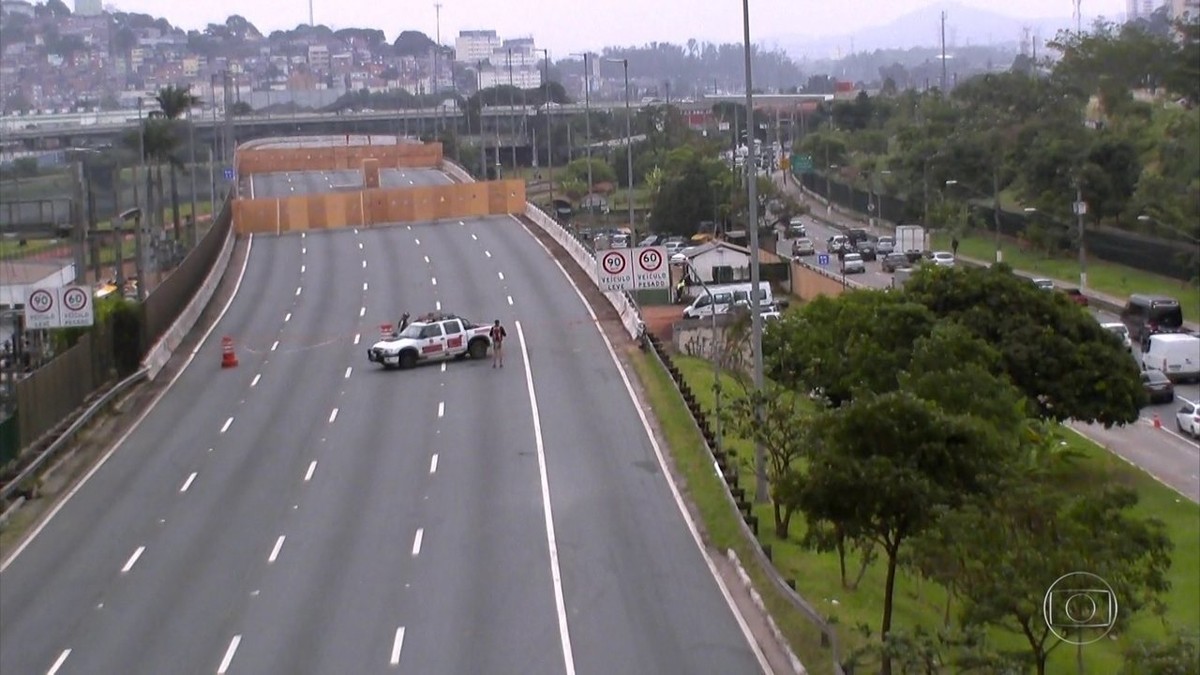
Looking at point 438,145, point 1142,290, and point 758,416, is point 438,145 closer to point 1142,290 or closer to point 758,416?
point 1142,290

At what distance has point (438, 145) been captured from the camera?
11456cm

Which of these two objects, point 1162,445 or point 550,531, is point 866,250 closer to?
point 1162,445

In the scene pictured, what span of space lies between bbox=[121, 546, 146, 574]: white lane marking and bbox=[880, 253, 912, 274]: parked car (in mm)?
53391

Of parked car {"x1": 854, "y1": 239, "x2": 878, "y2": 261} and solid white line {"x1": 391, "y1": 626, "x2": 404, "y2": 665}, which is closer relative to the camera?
solid white line {"x1": 391, "y1": 626, "x2": 404, "y2": 665}

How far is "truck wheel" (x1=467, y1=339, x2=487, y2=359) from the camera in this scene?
44.0 metres

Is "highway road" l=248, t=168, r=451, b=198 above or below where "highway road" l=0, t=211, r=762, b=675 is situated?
above

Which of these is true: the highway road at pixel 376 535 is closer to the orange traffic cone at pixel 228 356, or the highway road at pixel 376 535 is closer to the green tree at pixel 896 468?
the orange traffic cone at pixel 228 356

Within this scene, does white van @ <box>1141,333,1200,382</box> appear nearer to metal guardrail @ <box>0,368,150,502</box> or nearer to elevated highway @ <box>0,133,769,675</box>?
elevated highway @ <box>0,133,769,675</box>

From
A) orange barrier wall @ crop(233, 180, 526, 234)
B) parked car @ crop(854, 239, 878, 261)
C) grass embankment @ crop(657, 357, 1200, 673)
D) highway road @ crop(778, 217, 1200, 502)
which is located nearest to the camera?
grass embankment @ crop(657, 357, 1200, 673)

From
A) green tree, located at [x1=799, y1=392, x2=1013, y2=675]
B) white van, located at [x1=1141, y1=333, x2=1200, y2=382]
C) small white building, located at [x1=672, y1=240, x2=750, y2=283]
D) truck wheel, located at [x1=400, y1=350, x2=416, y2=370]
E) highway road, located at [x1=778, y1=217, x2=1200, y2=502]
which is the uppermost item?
green tree, located at [x1=799, y1=392, x2=1013, y2=675]

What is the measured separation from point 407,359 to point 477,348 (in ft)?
6.51

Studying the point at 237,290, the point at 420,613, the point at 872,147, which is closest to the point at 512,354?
the point at 237,290

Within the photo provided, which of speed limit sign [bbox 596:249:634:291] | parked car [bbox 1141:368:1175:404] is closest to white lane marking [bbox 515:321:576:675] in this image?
speed limit sign [bbox 596:249:634:291]

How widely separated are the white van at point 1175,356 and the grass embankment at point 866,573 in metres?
11.5
